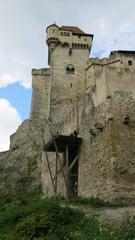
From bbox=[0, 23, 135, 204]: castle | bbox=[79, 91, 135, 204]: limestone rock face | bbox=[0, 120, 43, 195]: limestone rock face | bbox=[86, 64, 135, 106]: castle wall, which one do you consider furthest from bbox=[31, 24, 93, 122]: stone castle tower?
bbox=[86, 64, 135, 106]: castle wall

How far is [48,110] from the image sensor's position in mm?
46531

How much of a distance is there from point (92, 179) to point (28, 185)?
17057mm

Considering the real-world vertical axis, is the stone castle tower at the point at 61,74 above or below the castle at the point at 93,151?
above

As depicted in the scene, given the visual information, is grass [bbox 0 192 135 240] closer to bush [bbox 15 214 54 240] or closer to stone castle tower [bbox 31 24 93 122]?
bush [bbox 15 214 54 240]

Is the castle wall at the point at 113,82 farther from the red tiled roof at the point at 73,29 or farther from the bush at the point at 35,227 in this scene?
the red tiled roof at the point at 73,29

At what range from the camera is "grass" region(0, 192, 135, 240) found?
11.6 m

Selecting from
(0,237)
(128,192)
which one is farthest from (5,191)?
(0,237)

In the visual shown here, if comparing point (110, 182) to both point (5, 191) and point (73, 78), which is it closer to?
point (5, 191)

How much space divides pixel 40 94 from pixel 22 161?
13.4 metres

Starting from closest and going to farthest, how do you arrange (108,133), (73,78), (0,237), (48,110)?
1. (0,237)
2. (108,133)
3. (48,110)
4. (73,78)

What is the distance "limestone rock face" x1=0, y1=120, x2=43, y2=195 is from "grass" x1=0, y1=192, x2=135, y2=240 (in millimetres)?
19836

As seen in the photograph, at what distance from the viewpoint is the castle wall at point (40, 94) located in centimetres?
4728

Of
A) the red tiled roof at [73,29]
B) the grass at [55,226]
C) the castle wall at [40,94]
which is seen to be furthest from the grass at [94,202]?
the red tiled roof at [73,29]

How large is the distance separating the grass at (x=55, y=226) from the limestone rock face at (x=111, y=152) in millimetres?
2860
